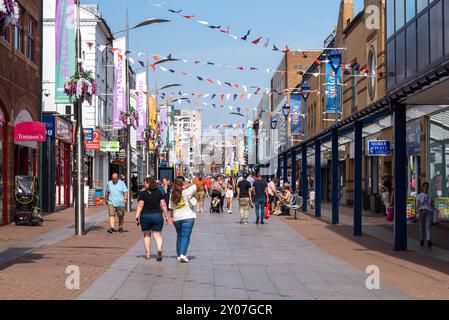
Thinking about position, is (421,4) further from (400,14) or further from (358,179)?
(358,179)

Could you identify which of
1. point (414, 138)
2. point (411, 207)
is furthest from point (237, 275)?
point (414, 138)

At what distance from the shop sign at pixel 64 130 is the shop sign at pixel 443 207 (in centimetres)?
1717

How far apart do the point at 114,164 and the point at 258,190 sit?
3386 cm

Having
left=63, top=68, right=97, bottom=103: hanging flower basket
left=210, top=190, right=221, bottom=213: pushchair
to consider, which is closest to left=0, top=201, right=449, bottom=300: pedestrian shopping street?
left=63, top=68, right=97, bottom=103: hanging flower basket

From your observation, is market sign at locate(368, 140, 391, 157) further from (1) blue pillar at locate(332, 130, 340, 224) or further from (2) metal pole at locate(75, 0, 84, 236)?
(2) metal pole at locate(75, 0, 84, 236)

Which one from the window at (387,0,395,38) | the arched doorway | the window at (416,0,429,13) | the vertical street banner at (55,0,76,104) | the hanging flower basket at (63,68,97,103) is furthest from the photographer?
the vertical street banner at (55,0,76,104)

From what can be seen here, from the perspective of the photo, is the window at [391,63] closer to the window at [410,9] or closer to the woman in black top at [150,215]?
the window at [410,9]

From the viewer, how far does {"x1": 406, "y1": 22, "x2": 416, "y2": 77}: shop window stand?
2127 cm

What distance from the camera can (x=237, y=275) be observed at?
1237 cm

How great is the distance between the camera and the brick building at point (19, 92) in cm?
2486

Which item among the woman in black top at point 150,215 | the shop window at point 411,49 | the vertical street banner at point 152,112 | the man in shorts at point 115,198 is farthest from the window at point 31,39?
the vertical street banner at point 152,112

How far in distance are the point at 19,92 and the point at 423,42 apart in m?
14.0

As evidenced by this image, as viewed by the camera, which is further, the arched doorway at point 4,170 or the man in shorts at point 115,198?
the arched doorway at point 4,170

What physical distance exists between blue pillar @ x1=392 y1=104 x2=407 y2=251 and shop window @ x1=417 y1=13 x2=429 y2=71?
3307 mm
